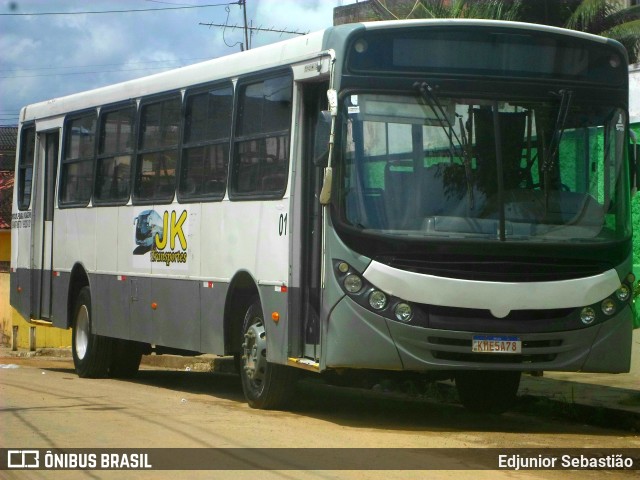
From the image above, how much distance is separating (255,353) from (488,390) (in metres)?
2.30

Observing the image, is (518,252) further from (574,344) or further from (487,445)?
(487,445)

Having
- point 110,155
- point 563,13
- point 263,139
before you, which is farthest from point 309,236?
point 563,13

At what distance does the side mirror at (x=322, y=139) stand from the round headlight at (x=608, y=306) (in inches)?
104

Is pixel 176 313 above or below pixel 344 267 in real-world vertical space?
below

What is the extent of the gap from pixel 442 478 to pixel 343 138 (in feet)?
11.0

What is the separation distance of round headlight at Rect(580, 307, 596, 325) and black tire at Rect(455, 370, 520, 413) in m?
1.46

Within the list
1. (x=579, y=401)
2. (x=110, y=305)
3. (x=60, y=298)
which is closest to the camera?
(x=579, y=401)

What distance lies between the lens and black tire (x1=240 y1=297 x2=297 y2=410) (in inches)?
460

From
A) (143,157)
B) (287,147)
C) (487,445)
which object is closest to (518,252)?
(487,445)

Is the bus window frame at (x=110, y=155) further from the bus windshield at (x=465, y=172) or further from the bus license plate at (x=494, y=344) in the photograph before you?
the bus license plate at (x=494, y=344)

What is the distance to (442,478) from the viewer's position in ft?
26.6

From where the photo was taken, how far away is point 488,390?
1235 cm

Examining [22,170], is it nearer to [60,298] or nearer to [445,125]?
[60,298]

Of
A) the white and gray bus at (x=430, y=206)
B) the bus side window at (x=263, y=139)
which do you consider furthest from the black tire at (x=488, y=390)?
the bus side window at (x=263, y=139)
